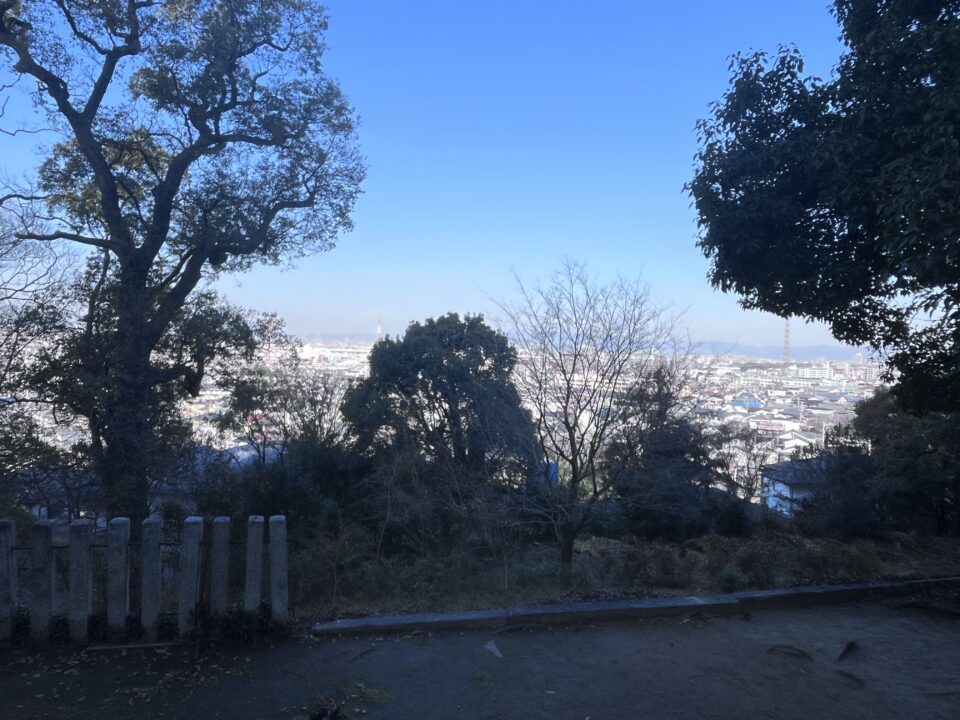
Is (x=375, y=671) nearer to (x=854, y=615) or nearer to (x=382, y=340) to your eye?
(x=854, y=615)

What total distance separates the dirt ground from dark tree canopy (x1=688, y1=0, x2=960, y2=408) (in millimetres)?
2764

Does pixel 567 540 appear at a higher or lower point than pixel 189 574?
lower

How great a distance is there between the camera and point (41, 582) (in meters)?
4.99

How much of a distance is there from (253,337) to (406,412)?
501 cm

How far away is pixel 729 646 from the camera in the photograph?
5273 millimetres

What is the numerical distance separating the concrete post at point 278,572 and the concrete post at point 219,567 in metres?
0.31

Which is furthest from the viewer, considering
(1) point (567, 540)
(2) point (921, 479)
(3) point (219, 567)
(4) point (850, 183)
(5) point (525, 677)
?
(2) point (921, 479)

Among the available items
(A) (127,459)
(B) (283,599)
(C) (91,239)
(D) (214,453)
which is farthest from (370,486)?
(B) (283,599)

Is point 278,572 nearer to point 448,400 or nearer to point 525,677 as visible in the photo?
point 525,677

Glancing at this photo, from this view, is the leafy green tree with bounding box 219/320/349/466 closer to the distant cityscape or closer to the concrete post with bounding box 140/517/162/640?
the distant cityscape

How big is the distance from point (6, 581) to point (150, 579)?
957 mm

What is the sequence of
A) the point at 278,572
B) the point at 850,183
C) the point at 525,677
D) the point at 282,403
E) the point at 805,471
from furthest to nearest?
the point at 282,403 → the point at 805,471 → the point at 850,183 → the point at 278,572 → the point at 525,677

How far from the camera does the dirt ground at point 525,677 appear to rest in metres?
4.22

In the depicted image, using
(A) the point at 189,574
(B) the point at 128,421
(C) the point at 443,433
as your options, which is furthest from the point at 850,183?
(C) the point at 443,433
